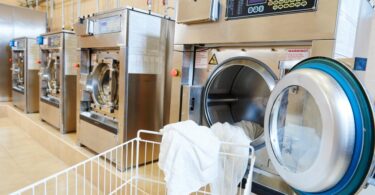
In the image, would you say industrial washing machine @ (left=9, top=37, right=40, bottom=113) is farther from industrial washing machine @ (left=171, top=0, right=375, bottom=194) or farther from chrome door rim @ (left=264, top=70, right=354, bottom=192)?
chrome door rim @ (left=264, top=70, right=354, bottom=192)

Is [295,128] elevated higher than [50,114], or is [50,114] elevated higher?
[295,128]

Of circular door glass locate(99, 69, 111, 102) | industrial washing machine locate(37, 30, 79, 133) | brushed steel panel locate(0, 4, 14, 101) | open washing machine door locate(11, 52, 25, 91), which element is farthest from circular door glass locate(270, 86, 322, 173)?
brushed steel panel locate(0, 4, 14, 101)

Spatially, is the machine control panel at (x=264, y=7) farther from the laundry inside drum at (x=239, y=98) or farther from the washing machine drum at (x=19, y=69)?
the washing machine drum at (x=19, y=69)

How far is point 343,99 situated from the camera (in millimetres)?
786

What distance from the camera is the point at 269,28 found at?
1246mm

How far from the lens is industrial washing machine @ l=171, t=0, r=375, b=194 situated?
77 cm

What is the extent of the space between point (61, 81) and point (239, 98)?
233 centimetres

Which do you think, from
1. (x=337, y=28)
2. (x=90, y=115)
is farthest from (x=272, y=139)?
(x=90, y=115)

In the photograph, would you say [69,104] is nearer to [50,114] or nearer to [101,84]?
[50,114]

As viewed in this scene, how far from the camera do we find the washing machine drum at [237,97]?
178cm

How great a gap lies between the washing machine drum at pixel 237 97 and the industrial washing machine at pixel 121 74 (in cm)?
66

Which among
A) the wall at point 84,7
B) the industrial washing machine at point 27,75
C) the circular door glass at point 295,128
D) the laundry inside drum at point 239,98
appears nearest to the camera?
the circular door glass at point 295,128

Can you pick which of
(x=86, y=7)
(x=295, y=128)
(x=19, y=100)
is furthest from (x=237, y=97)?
(x=19, y=100)

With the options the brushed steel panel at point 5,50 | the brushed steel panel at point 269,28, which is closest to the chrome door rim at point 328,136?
the brushed steel panel at point 269,28
